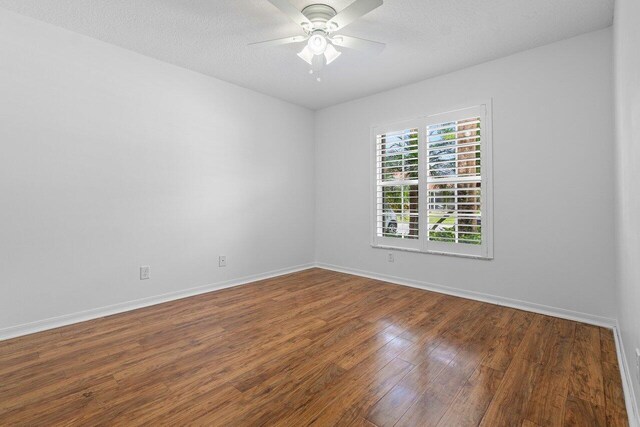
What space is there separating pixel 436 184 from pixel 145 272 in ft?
10.9

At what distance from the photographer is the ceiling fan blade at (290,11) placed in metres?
1.91

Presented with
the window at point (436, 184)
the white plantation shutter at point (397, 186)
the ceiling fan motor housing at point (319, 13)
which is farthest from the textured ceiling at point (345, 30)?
the white plantation shutter at point (397, 186)

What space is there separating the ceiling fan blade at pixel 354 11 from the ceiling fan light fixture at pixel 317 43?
112 mm

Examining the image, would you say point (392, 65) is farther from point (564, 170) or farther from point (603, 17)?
point (564, 170)

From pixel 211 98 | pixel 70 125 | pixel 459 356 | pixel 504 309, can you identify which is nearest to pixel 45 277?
pixel 70 125

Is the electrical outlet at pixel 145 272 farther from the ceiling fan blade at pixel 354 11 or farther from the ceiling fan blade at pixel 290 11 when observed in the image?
the ceiling fan blade at pixel 354 11

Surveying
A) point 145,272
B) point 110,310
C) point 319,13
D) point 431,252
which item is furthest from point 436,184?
point 110,310

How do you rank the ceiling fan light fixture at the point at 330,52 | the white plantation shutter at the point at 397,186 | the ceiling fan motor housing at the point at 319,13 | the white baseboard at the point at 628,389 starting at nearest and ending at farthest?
the white baseboard at the point at 628,389 < the ceiling fan motor housing at the point at 319,13 < the ceiling fan light fixture at the point at 330,52 < the white plantation shutter at the point at 397,186

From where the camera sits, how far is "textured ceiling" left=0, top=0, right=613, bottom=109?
2.25 metres

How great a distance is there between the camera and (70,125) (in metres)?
2.60

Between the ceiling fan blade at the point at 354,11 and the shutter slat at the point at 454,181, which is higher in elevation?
the ceiling fan blade at the point at 354,11

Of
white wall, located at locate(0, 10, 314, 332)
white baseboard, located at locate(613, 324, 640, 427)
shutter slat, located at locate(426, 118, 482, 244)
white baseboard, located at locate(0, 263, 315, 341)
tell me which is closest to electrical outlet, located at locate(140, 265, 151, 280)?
white wall, located at locate(0, 10, 314, 332)

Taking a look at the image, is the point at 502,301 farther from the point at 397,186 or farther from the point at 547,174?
the point at 397,186

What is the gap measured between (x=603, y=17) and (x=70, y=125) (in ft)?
14.8
